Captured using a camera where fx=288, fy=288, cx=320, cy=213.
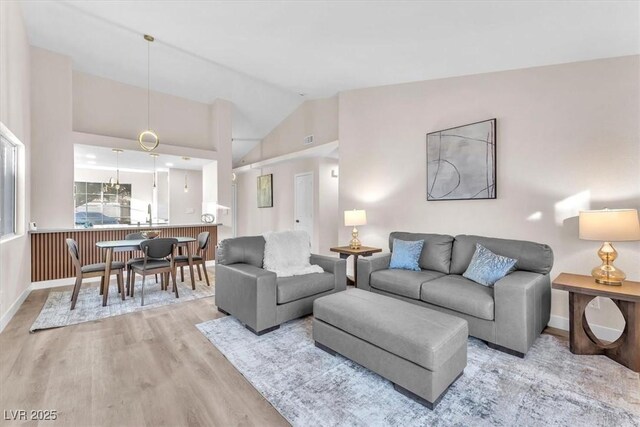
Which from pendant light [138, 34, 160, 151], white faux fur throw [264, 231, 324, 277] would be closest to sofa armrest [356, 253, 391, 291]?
white faux fur throw [264, 231, 324, 277]

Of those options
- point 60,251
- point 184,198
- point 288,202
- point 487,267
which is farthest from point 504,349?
point 184,198

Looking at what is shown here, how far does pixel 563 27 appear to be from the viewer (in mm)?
2402

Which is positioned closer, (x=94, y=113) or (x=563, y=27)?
(x=563, y=27)

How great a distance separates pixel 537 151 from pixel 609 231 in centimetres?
110

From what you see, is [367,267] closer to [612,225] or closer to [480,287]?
[480,287]

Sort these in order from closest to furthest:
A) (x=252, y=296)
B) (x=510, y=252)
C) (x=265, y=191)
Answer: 1. (x=252, y=296)
2. (x=510, y=252)
3. (x=265, y=191)

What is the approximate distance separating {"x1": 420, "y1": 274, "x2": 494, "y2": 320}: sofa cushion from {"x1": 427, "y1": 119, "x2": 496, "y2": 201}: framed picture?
3.74 ft

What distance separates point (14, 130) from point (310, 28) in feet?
11.6

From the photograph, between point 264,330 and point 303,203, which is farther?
point 303,203

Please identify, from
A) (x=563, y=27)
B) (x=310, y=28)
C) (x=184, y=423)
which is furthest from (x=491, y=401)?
(x=310, y=28)

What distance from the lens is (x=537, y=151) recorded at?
2982mm

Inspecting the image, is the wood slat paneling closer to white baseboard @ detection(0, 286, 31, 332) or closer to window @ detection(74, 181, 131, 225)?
white baseboard @ detection(0, 286, 31, 332)

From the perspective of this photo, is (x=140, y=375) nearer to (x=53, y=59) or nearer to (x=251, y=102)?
(x=53, y=59)

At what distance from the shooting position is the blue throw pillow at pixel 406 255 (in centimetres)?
337
